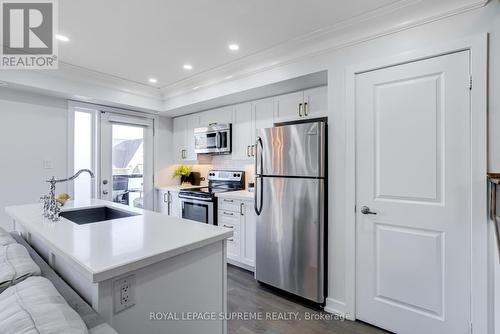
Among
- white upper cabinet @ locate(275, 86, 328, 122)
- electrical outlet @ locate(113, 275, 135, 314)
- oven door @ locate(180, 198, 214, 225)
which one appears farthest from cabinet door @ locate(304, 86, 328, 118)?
electrical outlet @ locate(113, 275, 135, 314)

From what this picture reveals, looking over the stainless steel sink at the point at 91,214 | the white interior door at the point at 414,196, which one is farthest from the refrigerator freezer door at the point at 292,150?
the stainless steel sink at the point at 91,214

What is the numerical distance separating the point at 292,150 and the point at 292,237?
87 cm

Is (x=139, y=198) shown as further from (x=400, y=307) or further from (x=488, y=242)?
(x=488, y=242)

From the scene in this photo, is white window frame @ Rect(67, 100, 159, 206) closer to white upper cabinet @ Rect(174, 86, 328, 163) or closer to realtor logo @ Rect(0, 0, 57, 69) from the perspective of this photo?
white upper cabinet @ Rect(174, 86, 328, 163)

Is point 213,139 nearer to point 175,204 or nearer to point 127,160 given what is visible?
point 175,204

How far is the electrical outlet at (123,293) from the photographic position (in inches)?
40.8

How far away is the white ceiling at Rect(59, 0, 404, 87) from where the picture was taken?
1925mm

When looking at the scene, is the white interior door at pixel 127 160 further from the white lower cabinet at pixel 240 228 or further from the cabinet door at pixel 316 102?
the cabinet door at pixel 316 102

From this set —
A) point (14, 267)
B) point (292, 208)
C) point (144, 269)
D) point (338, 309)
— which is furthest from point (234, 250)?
point (14, 267)

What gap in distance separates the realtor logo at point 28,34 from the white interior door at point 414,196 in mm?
2724

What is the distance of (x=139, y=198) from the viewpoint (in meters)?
4.43

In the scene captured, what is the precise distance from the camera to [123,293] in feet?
3.47

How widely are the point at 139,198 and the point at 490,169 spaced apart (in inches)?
179

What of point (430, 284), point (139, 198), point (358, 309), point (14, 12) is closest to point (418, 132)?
point (430, 284)
